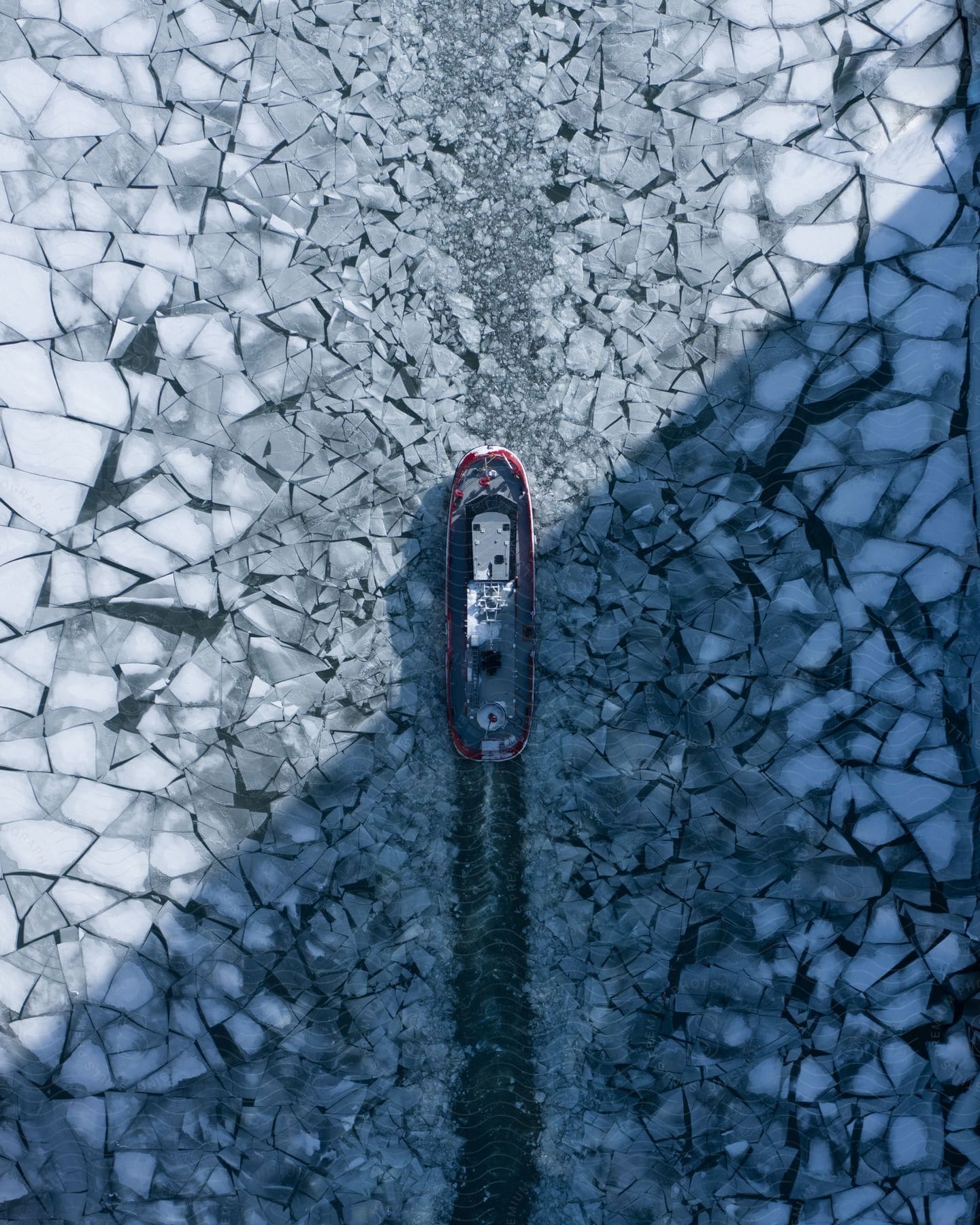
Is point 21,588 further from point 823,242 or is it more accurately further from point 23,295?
point 823,242

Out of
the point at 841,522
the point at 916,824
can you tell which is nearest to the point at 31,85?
the point at 841,522

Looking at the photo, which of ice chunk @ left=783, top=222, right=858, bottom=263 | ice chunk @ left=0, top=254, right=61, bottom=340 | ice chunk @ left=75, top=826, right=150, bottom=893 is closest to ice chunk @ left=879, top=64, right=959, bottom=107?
ice chunk @ left=783, top=222, right=858, bottom=263

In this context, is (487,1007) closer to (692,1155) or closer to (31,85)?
(692,1155)

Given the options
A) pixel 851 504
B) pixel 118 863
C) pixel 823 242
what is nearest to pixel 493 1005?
pixel 118 863

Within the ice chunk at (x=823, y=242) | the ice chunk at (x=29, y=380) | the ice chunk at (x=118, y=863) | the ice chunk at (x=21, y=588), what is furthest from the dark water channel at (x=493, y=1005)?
the ice chunk at (x=823, y=242)

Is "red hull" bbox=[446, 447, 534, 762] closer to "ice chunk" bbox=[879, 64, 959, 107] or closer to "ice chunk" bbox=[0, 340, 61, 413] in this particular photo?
"ice chunk" bbox=[0, 340, 61, 413]

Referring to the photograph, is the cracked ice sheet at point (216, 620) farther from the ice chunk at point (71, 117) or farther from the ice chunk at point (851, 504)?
the ice chunk at point (851, 504)
